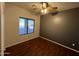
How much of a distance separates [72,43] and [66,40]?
344 mm

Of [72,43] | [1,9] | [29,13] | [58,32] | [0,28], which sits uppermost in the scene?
[29,13]

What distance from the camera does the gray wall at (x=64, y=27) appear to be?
3.40m

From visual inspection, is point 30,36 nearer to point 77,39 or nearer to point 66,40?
point 66,40

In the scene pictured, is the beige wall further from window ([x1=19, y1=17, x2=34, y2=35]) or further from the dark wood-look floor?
the dark wood-look floor

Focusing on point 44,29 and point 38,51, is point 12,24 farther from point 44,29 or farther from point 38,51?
point 44,29

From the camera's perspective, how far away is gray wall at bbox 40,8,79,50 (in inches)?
134

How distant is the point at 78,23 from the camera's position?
3.29m

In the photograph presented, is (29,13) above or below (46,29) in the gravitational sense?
above

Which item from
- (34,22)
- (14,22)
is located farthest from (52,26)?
(14,22)

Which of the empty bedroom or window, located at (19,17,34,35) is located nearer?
the empty bedroom

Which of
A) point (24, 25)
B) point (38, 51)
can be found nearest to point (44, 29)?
point (24, 25)

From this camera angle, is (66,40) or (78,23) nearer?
(78,23)

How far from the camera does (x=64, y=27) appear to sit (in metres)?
3.97

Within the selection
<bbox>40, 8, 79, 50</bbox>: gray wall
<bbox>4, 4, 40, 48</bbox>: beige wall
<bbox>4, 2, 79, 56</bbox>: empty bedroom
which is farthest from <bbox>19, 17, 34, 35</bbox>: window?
<bbox>40, 8, 79, 50</bbox>: gray wall
